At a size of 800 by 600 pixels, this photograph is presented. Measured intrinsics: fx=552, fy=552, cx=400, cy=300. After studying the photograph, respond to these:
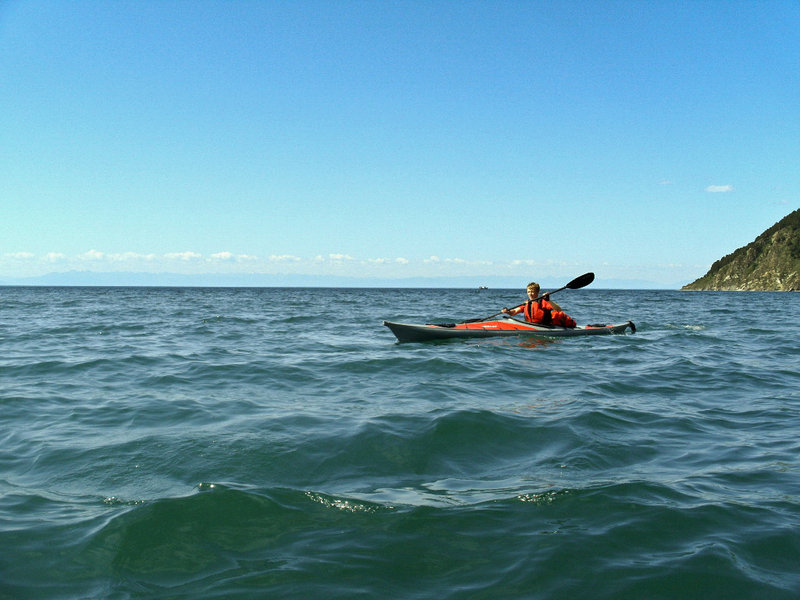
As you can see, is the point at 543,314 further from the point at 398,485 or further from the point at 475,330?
the point at 398,485

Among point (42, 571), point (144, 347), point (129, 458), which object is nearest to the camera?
point (42, 571)

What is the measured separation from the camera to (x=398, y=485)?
4289mm

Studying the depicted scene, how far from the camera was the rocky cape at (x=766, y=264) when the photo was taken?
3844 inches

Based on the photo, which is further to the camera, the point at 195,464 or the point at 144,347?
the point at 144,347

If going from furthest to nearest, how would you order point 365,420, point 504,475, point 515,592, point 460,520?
point 365,420
point 504,475
point 460,520
point 515,592

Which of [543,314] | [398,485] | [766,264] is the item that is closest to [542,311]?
[543,314]

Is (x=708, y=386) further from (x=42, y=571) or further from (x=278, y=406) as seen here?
(x=42, y=571)

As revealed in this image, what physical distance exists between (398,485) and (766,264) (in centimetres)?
11976

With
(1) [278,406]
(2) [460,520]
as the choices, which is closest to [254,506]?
(2) [460,520]

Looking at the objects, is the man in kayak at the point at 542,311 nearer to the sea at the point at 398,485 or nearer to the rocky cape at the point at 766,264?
the sea at the point at 398,485

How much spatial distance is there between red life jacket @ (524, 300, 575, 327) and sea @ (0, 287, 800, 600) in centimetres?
497

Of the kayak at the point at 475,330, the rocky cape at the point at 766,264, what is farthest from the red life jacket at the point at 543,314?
the rocky cape at the point at 766,264

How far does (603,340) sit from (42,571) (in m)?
13.7

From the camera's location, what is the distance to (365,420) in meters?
6.11
